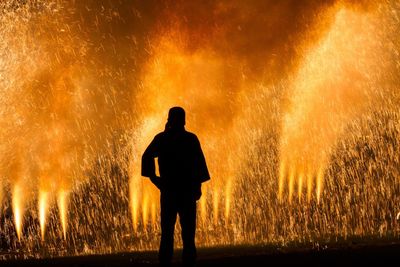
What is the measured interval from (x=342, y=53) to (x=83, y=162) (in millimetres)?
12233

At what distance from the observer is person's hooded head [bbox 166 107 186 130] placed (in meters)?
10.5

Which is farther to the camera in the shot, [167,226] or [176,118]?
[167,226]

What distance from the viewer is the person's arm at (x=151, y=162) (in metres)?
10.8

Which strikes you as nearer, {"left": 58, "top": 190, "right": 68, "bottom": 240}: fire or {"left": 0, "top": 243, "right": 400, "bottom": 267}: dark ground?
{"left": 0, "top": 243, "right": 400, "bottom": 267}: dark ground

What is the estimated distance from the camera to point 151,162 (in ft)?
35.8

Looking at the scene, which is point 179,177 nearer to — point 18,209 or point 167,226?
point 167,226

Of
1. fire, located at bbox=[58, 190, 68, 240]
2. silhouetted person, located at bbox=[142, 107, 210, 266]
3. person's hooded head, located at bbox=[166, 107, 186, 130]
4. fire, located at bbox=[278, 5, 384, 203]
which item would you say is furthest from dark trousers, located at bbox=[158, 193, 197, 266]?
fire, located at bbox=[58, 190, 68, 240]

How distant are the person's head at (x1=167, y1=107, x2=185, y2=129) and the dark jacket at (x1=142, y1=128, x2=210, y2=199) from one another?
10 centimetres

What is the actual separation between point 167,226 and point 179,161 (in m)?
0.84

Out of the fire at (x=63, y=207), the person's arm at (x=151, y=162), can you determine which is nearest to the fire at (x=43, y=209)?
the fire at (x=63, y=207)

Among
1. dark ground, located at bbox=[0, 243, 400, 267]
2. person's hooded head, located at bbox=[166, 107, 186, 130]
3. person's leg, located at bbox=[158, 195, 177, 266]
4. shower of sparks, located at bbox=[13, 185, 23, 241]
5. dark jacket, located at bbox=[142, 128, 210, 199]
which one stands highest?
shower of sparks, located at bbox=[13, 185, 23, 241]

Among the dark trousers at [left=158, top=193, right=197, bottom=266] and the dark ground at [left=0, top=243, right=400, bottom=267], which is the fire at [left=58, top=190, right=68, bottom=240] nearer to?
the dark ground at [left=0, top=243, right=400, bottom=267]

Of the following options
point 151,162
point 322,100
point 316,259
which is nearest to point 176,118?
point 151,162

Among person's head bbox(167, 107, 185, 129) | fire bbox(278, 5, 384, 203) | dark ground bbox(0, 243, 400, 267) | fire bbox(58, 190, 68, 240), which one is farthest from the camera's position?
fire bbox(58, 190, 68, 240)
